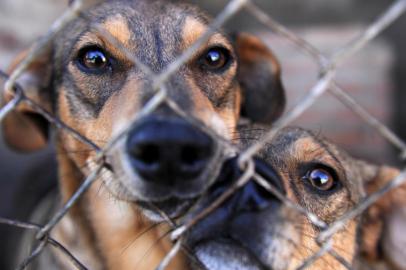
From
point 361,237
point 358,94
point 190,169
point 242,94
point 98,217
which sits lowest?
point 98,217

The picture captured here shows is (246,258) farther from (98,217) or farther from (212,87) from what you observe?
(98,217)

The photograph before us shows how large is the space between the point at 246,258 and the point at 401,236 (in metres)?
1.26

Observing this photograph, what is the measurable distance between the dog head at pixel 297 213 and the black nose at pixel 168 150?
14cm

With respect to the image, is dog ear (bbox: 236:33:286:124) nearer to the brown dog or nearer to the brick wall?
the brown dog

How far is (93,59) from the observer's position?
8.70ft

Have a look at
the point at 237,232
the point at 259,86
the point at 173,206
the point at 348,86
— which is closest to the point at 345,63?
the point at 348,86

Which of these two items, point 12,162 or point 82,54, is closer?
point 82,54

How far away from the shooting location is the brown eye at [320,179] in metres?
2.47

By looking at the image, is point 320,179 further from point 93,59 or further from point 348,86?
point 348,86

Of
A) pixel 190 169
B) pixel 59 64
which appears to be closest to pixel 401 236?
pixel 190 169

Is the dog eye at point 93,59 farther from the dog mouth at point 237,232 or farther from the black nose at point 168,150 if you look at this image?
Result: the dog mouth at point 237,232

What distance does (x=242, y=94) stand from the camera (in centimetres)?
343

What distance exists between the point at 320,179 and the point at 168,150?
1.10m

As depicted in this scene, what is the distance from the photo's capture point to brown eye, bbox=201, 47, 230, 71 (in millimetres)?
2744
